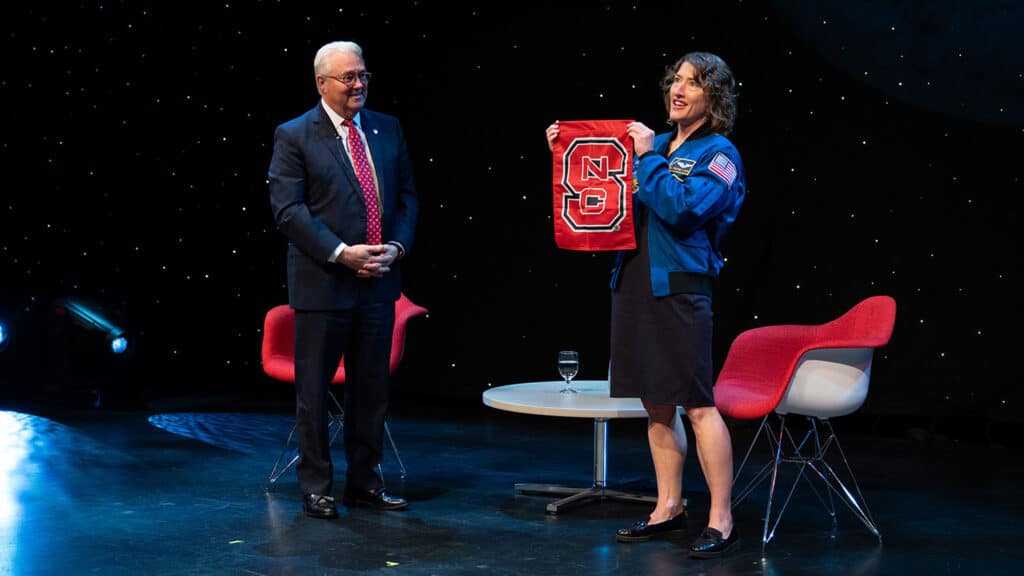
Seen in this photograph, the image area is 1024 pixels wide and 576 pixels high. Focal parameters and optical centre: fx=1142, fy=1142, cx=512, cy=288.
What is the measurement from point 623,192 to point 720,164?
1.03 ft

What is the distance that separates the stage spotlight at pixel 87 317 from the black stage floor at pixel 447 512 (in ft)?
3.38

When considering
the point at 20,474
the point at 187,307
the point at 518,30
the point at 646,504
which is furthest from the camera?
the point at 187,307

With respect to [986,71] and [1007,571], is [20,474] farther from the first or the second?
[986,71]

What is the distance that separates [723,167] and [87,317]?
505 centimetres

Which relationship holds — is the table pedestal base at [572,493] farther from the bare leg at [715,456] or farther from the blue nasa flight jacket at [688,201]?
the blue nasa flight jacket at [688,201]

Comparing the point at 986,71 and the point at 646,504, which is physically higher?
the point at 986,71

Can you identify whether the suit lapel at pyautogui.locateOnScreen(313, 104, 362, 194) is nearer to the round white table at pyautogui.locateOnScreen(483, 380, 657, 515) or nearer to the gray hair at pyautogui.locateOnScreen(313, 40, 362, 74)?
the gray hair at pyautogui.locateOnScreen(313, 40, 362, 74)

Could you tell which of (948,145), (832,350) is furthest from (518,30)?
(832,350)

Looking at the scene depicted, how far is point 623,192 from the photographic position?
3.49m

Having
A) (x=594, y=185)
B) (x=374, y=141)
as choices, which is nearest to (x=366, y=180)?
(x=374, y=141)

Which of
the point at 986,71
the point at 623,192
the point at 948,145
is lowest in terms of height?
the point at 623,192

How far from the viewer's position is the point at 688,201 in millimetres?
3285

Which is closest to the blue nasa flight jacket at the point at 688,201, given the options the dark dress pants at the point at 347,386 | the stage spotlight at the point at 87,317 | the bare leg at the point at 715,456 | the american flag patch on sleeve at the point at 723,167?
the american flag patch on sleeve at the point at 723,167

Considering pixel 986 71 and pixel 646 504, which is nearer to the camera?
pixel 646 504
